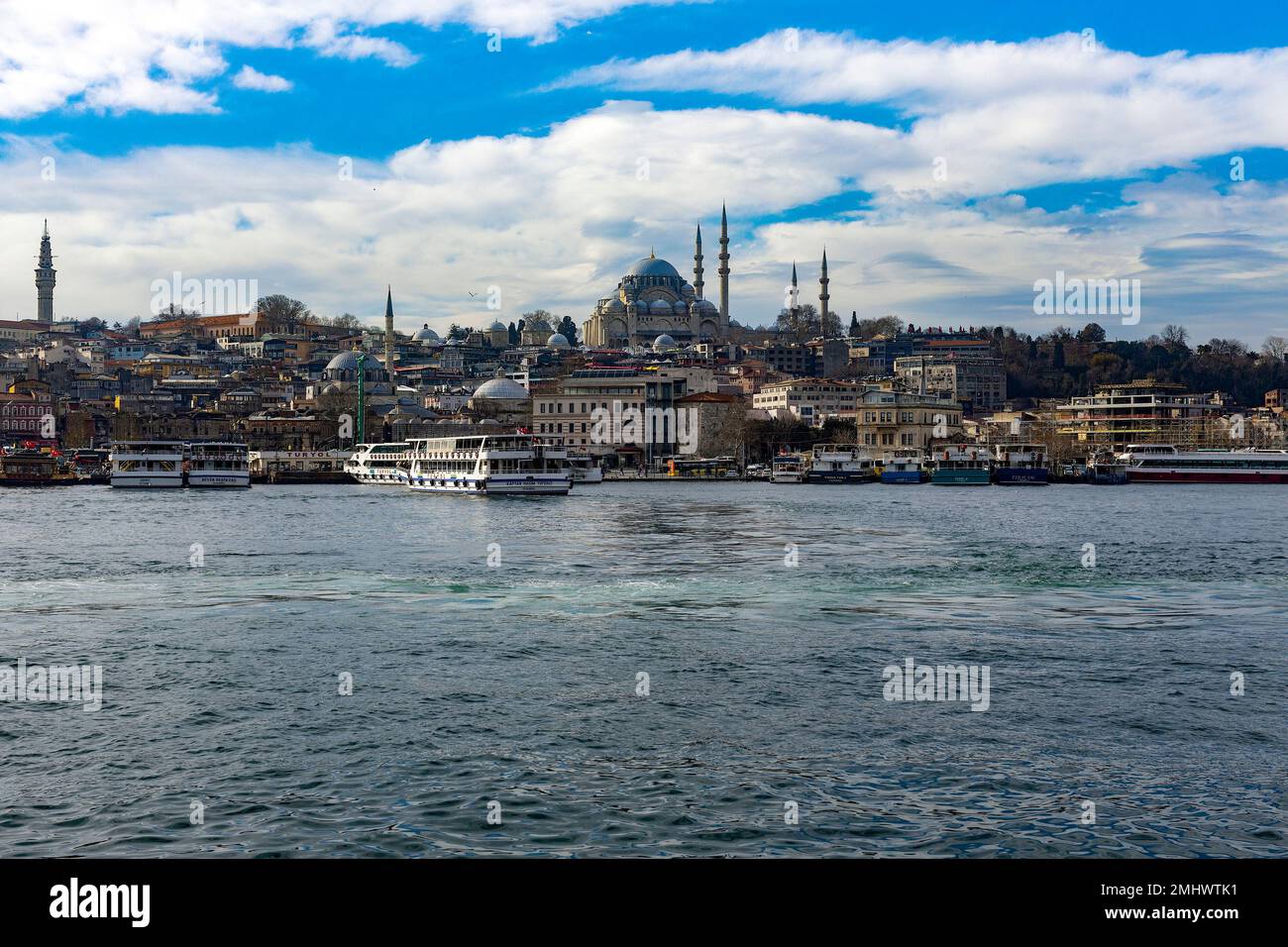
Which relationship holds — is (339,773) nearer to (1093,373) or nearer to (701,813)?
(701,813)

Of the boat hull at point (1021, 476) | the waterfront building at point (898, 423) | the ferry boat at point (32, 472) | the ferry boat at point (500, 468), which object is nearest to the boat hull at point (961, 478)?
the boat hull at point (1021, 476)

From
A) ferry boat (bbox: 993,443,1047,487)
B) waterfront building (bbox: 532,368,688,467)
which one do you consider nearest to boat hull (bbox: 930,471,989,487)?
ferry boat (bbox: 993,443,1047,487)

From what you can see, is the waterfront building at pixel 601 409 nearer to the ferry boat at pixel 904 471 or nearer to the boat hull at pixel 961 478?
the ferry boat at pixel 904 471

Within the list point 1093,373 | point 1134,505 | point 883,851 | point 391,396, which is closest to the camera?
point 883,851

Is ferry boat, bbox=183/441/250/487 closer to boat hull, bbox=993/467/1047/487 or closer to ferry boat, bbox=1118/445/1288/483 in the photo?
boat hull, bbox=993/467/1047/487

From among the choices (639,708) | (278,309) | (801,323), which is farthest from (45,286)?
(639,708)

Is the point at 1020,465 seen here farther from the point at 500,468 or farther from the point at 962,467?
the point at 500,468
